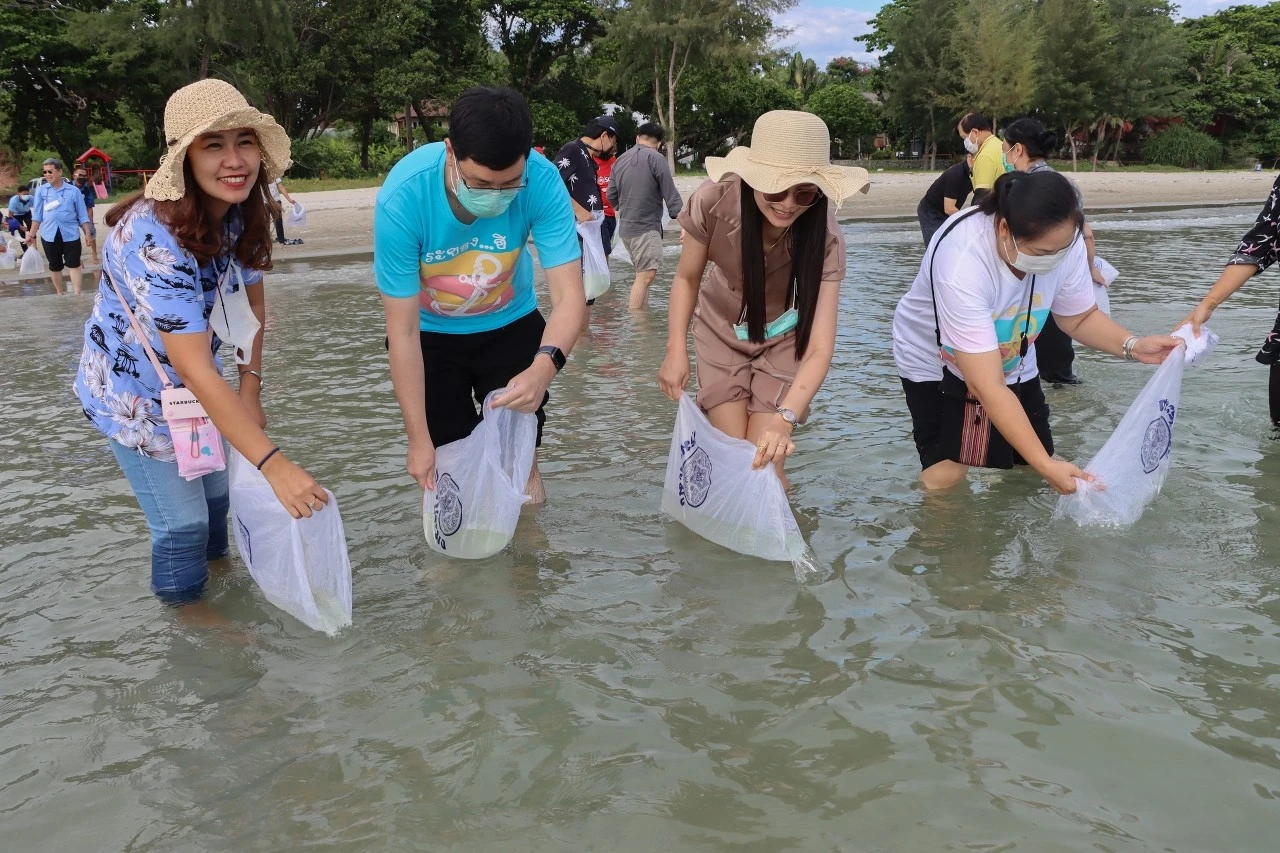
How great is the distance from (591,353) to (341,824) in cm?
524

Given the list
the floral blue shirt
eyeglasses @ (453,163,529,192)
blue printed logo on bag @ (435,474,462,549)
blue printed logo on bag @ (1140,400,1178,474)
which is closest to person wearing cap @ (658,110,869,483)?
eyeglasses @ (453,163,529,192)

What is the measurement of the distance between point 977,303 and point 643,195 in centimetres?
581

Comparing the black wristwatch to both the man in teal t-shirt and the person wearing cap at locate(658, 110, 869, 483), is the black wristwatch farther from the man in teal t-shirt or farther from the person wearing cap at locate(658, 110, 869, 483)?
the person wearing cap at locate(658, 110, 869, 483)

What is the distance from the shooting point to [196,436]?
9.14ft

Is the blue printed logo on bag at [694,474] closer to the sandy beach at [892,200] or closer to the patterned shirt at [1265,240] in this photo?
the patterned shirt at [1265,240]

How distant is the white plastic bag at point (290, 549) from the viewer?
2.77 metres

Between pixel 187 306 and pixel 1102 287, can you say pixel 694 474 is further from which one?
pixel 1102 287

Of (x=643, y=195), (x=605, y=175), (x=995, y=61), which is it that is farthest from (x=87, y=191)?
(x=995, y=61)

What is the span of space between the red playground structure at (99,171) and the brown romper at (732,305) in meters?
26.4

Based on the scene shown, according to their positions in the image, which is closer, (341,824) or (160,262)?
(341,824)

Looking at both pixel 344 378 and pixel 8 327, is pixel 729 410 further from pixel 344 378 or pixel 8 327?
pixel 8 327

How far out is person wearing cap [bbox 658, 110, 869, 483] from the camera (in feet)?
10.3

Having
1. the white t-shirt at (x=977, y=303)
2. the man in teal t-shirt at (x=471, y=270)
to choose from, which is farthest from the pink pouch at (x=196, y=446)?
the white t-shirt at (x=977, y=303)

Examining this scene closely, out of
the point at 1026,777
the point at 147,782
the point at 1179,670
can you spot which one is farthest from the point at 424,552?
the point at 1179,670
